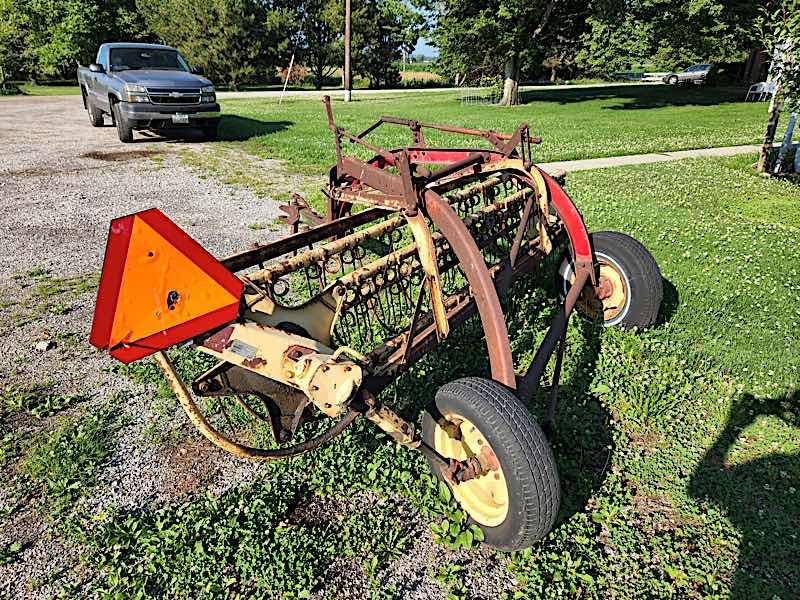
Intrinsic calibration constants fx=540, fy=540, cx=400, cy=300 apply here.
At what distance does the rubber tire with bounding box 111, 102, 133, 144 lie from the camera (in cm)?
1165

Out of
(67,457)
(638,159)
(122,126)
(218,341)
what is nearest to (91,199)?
(122,126)

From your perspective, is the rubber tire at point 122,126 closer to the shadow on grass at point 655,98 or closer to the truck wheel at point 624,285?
the truck wheel at point 624,285

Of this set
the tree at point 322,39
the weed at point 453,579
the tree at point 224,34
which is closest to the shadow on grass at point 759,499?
the weed at point 453,579

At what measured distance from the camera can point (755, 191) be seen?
27.7ft

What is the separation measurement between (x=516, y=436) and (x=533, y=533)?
42cm

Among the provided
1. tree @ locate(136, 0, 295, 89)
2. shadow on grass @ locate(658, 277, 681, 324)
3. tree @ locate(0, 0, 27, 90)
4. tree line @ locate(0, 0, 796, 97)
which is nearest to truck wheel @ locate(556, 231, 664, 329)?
shadow on grass @ locate(658, 277, 681, 324)

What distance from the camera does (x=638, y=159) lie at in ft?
36.4

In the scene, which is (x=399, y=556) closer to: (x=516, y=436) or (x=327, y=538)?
(x=327, y=538)

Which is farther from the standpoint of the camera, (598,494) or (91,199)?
(91,199)

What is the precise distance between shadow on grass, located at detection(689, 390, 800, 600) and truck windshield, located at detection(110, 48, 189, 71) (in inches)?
516

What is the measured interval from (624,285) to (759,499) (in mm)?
1706

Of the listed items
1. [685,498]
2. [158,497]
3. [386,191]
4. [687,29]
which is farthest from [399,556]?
[687,29]

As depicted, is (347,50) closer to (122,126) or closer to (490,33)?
(490,33)

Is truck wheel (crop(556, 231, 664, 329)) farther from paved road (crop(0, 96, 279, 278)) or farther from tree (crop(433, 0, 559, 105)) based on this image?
tree (crop(433, 0, 559, 105))
